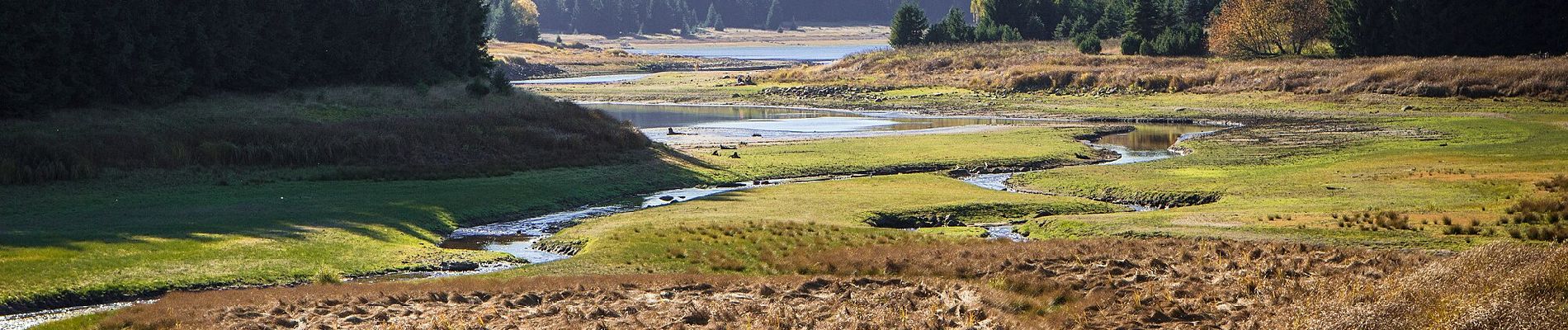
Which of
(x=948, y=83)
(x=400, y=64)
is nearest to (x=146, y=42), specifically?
(x=400, y=64)

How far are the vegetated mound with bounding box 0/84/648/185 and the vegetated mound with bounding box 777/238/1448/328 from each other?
20.3 m

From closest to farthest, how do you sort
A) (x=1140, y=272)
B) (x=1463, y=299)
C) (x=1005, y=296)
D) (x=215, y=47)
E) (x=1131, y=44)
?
1. (x=1463, y=299)
2. (x=1005, y=296)
3. (x=1140, y=272)
4. (x=215, y=47)
5. (x=1131, y=44)

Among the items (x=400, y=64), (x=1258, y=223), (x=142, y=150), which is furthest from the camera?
(x=400, y=64)

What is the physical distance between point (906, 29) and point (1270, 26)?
138 ft

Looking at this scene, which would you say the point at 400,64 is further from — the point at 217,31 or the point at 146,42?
the point at 146,42

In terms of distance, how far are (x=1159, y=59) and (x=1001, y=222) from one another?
203 feet

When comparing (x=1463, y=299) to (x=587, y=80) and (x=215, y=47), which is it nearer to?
(x=215, y=47)

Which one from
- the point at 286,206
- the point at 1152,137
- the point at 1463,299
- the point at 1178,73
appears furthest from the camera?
the point at 1178,73

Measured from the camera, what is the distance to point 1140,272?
23.6 metres

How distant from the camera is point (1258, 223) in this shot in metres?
29.8

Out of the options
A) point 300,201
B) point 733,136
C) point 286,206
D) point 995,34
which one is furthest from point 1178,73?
point 286,206

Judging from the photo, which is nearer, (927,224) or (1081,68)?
(927,224)

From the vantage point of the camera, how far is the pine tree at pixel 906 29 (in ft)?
420

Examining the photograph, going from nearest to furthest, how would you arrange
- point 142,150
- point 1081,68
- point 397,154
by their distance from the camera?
1. point 142,150
2. point 397,154
3. point 1081,68
